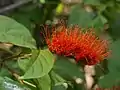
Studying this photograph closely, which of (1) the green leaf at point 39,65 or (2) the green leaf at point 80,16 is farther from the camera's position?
(2) the green leaf at point 80,16

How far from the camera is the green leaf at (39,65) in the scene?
0.97 metres

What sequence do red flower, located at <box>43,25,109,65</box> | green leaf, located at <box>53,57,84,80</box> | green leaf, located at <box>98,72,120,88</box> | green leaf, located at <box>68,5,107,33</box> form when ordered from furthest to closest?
green leaf, located at <box>68,5,107,33</box> < green leaf, located at <box>98,72,120,88</box> < green leaf, located at <box>53,57,84,80</box> < red flower, located at <box>43,25,109,65</box>

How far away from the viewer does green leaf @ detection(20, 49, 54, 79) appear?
97cm

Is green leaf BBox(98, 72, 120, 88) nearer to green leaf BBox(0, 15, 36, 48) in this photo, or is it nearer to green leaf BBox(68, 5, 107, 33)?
green leaf BBox(68, 5, 107, 33)

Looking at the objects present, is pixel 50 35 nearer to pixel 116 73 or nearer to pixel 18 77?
pixel 18 77

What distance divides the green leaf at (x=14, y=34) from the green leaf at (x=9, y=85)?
11 cm

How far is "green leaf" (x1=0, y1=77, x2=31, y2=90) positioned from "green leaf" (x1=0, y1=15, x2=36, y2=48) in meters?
0.11

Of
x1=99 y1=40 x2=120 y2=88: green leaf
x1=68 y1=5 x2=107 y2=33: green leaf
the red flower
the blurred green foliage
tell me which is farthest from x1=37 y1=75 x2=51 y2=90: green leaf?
x1=68 y1=5 x2=107 y2=33: green leaf

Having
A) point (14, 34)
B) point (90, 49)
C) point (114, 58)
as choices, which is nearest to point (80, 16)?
point (114, 58)

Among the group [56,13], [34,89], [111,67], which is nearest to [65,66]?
[111,67]

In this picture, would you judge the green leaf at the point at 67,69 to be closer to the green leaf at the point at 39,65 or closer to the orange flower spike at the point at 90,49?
the orange flower spike at the point at 90,49

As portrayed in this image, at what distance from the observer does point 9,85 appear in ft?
3.16

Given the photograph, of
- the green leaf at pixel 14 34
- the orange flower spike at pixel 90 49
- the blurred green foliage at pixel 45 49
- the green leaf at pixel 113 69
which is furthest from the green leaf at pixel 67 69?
the green leaf at pixel 14 34

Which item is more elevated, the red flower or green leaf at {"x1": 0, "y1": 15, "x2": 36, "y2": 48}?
green leaf at {"x1": 0, "y1": 15, "x2": 36, "y2": 48}
